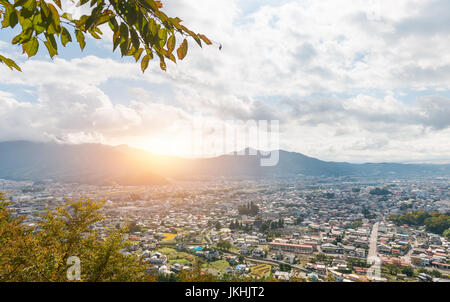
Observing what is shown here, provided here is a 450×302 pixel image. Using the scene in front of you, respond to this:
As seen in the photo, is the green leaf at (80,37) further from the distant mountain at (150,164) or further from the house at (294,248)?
the distant mountain at (150,164)

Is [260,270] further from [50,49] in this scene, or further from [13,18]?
[13,18]

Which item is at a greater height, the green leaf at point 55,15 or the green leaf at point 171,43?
the green leaf at point 55,15

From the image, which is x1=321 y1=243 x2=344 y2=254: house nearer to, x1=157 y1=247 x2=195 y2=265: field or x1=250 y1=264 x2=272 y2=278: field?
x1=250 y1=264 x2=272 y2=278: field

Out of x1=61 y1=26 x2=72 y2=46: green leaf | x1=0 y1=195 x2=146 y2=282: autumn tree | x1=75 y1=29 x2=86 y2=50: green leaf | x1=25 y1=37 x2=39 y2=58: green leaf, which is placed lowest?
x1=0 y1=195 x2=146 y2=282: autumn tree

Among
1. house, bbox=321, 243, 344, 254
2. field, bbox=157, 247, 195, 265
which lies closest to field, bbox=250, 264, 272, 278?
field, bbox=157, 247, 195, 265

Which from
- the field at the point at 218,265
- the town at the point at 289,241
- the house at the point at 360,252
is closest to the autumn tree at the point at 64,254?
the town at the point at 289,241
